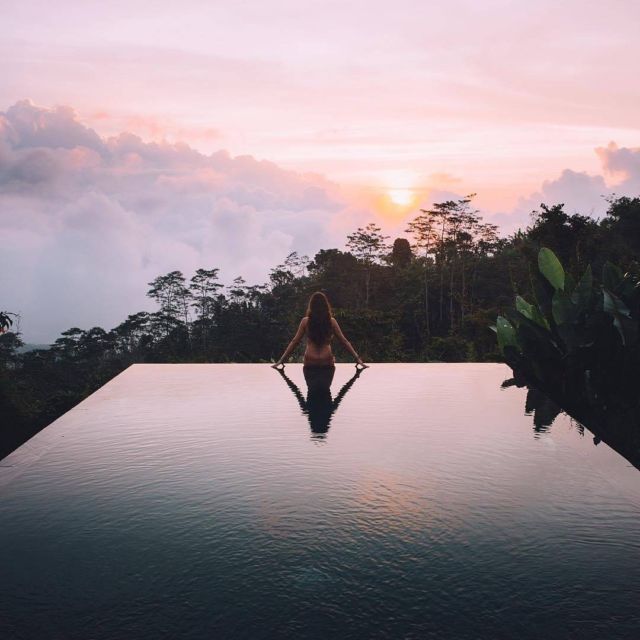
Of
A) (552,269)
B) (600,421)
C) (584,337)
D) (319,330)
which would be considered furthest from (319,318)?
(600,421)

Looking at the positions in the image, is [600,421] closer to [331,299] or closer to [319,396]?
[319,396]

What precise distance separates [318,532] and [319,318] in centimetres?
425

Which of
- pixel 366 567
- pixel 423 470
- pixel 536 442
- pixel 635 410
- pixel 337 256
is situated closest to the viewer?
pixel 366 567

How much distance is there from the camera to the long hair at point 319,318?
6496 mm

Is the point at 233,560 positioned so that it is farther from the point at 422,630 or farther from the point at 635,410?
the point at 635,410

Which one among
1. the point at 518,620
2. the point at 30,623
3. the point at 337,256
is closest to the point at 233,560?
the point at 30,623

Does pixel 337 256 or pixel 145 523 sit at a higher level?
pixel 337 256

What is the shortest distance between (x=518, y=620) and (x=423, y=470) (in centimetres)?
146

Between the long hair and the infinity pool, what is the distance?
2.12 meters

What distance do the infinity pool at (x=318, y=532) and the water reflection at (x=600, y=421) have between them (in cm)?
29

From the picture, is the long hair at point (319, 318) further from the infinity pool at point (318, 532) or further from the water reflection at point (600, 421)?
the infinity pool at point (318, 532)

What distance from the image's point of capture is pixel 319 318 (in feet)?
21.4

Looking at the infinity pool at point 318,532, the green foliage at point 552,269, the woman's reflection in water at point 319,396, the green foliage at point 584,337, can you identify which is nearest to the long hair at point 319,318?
the woman's reflection in water at point 319,396

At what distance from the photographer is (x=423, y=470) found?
3.18 meters
